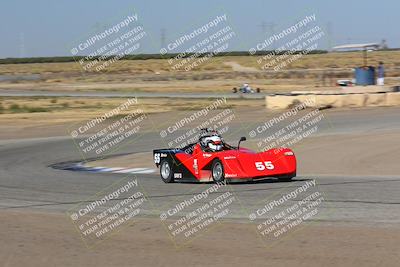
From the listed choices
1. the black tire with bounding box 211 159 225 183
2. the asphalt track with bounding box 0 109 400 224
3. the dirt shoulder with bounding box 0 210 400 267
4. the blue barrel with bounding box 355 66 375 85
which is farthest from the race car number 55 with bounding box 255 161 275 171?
the blue barrel with bounding box 355 66 375 85

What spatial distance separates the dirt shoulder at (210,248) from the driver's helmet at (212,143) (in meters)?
5.53

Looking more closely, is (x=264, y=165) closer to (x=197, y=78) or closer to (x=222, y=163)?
(x=222, y=163)

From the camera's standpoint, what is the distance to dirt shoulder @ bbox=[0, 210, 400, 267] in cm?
819

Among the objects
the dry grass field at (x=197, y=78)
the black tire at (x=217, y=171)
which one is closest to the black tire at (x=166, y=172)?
the black tire at (x=217, y=171)

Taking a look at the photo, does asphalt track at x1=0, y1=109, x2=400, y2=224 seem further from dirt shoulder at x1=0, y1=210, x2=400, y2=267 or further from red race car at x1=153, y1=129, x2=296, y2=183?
dirt shoulder at x1=0, y1=210, x2=400, y2=267

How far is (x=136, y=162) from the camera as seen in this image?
875 inches

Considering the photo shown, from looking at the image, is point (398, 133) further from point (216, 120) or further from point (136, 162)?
point (216, 120)

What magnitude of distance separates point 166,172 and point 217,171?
1511 mm

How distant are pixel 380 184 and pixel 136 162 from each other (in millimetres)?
8989

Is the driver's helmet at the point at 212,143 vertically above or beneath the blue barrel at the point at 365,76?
above

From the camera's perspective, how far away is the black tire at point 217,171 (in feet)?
50.7

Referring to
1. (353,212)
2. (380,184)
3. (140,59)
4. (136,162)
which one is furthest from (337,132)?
(140,59)

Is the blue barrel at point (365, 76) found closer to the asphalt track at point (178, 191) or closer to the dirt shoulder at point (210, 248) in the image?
the asphalt track at point (178, 191)

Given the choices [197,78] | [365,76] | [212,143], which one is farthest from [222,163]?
[197,78]
